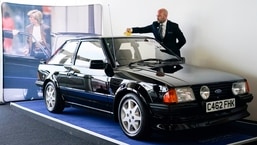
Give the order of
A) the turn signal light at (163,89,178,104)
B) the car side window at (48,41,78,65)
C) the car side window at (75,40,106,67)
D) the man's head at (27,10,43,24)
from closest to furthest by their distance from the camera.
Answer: the turn signal light at (163,89,178,104)
the car side window at (75,40,106,67)
the car side window at (48,41,78,65)
the man's head at (27,10,43,24)

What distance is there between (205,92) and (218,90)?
0.64 ft

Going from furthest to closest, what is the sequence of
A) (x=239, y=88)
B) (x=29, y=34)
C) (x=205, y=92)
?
(x=29, y=34) < (x=239, y=88) < (x=205, y=92)

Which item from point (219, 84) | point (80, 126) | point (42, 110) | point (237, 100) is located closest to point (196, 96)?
point (219, 84)

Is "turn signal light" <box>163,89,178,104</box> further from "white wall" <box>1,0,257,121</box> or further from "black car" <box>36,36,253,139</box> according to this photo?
"white wall" <box>1,0,257,121</box>

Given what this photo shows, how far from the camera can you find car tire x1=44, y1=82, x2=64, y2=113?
4.95 metres

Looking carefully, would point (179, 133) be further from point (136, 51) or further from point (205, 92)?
point (136, 51)

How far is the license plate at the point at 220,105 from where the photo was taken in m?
3.43

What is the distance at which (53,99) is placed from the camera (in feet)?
16.6

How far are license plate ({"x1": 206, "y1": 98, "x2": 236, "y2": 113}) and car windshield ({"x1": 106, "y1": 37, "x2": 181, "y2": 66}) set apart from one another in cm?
103

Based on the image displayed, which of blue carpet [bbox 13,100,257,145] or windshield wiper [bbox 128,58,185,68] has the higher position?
windshield wiper [bbox 128,58,185,68]

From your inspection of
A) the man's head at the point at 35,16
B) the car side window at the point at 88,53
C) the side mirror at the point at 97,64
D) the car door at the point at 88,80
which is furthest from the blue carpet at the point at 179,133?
the man's head at the point at 35,16

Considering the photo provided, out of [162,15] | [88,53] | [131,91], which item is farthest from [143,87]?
[162,15]

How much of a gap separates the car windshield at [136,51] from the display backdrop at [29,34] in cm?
261

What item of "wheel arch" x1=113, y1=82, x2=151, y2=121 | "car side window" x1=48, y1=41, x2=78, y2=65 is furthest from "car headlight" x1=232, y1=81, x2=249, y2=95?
"car side window" x1=48, y1=41, x2=78, y2=65
